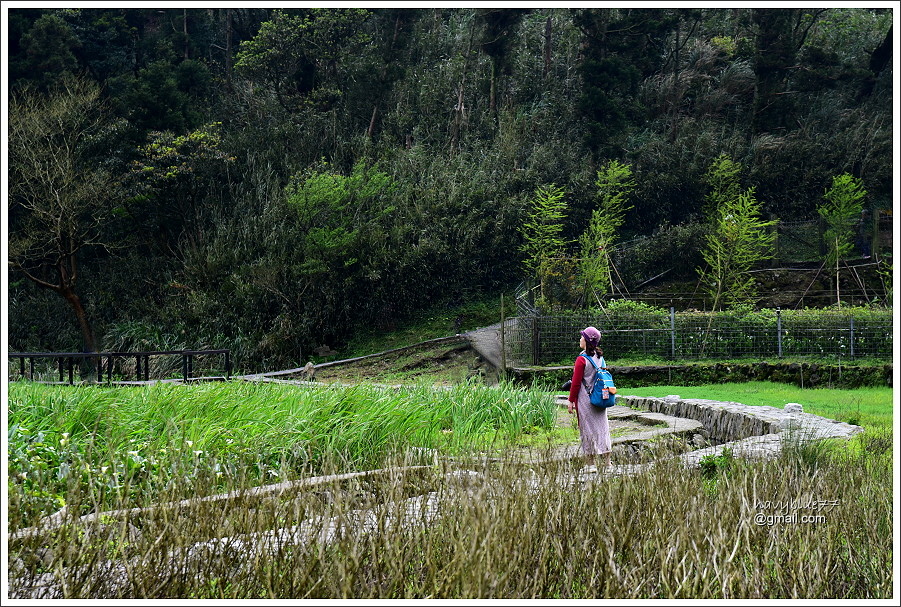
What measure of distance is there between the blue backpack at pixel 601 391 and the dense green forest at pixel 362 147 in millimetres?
15492

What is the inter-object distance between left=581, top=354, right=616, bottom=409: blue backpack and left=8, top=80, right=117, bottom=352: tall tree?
57.0 ft

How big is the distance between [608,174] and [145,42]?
17.9 m

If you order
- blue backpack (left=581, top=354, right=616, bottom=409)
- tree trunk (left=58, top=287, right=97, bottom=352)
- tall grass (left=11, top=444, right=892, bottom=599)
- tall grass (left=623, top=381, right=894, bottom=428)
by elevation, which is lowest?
tall grass (left=623, top=381, right=894, bottom=428)

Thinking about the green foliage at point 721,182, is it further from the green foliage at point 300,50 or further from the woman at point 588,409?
the woman at point 588,409

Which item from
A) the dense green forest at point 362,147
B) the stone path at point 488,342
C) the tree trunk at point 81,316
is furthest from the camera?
the dense green forest at point 362,147

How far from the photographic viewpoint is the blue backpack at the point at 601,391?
571 cm

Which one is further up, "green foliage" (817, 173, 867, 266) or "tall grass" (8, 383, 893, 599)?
"green foliage" (817, 173, 867, 266)

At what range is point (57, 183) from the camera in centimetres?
1992

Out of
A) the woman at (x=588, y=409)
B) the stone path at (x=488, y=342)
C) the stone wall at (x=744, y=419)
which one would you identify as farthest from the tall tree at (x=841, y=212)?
the woman at (x=588, y=409)

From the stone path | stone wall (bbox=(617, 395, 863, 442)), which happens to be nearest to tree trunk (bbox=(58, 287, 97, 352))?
the stone path

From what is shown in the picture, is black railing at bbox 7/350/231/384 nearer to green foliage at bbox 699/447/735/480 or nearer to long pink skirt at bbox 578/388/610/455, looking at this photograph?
long pink skirt at bbox 578/388/610/455

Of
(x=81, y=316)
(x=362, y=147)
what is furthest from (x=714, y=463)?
(x=362, y=147)

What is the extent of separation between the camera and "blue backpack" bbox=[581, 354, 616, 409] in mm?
5715

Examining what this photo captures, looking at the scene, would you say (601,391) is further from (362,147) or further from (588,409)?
(362,147)
